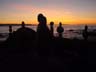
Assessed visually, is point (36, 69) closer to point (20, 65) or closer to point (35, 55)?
point (20, 65)

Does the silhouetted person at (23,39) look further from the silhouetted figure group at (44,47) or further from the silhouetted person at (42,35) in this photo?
the silhouetted person at (42,35)

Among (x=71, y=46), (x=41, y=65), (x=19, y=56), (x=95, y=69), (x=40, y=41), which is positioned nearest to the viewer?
(x=95, y=69)

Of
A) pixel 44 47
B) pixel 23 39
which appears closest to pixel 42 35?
pixel 44 47

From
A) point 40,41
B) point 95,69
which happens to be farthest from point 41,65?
point 95,69

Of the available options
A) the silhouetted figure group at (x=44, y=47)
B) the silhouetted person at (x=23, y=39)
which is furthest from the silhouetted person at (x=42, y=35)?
the silhouetted person at (x=23, y=39)

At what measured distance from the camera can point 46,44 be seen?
32.7 ft

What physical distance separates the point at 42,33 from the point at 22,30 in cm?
310

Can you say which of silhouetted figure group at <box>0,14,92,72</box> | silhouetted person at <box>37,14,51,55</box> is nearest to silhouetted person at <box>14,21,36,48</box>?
silhouetted figure group at <box>0,14,92,72</box>

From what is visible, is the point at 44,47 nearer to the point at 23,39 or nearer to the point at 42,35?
the point at 42,35

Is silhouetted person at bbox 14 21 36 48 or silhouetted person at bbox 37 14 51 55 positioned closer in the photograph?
silhouetted person at bbox 37 14 51 55

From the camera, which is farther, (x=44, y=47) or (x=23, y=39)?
(x=23, y=39)

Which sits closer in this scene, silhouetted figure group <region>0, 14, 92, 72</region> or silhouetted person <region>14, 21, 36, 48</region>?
silhouetted figure group <region>0, 14, 92, 72</region>

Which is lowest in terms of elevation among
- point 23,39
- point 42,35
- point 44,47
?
point 44,47

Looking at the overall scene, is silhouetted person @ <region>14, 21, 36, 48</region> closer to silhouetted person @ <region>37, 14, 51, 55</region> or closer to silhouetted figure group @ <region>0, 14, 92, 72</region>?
silhouetted figure group @ <region>0, 14, 92, 72</region>
